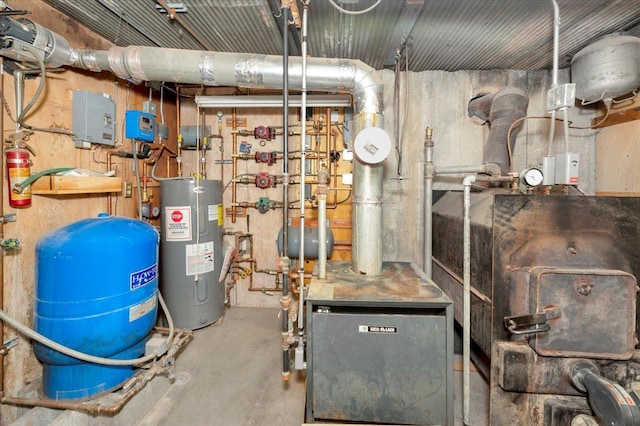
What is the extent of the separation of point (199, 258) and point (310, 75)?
1.81m

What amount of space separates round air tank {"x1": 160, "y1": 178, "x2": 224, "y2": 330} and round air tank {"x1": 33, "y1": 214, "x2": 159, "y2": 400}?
2.26ft

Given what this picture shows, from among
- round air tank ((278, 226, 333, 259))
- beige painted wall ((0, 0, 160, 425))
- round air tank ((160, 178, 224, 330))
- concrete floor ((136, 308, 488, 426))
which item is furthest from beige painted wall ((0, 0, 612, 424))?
concrete floor ((136, 308, 488, 426))

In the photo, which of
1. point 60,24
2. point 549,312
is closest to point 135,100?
point 60,24

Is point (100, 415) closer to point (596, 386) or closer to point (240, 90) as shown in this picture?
point (596, 386)

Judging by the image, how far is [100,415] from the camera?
4.99 ft

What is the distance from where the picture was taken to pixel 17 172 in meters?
1.55

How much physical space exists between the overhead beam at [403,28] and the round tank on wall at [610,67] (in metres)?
1.31

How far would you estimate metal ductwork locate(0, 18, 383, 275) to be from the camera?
6.07 ft

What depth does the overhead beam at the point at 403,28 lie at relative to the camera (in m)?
1.70

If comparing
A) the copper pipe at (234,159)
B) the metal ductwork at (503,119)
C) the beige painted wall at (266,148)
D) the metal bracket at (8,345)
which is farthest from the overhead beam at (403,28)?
the metal bracket at (8,345)

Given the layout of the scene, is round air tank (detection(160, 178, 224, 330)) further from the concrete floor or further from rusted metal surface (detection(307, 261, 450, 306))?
rusted metal surface (detection(307, 261, 450, 306))

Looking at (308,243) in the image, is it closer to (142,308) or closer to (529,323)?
(142,308)

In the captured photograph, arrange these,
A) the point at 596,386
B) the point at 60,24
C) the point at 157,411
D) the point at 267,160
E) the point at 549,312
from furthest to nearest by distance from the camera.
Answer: the point at 267,160 < the point at 60,24 < the point at 157,411 < the point at 549,312 < the point at 596,386

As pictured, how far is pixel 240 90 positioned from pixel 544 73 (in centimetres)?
300
